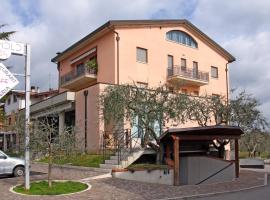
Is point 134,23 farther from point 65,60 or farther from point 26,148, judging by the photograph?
point 26,148

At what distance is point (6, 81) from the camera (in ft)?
50.8

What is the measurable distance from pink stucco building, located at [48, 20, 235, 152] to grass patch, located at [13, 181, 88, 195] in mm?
10777

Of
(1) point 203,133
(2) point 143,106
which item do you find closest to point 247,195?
(1) point 203,133

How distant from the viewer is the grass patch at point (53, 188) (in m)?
15.5

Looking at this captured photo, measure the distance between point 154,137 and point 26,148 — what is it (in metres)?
8.35

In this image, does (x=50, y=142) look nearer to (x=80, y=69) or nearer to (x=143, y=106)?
(x=143, y=106)

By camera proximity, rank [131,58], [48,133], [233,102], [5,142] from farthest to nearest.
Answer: [5,142], [131,58], [233,102], [48,133]

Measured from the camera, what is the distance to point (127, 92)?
933 inches

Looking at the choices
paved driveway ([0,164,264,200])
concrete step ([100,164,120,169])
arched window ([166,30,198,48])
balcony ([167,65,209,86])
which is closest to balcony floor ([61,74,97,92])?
balcony ([167,65,209,86])

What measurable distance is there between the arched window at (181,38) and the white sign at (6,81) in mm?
24843

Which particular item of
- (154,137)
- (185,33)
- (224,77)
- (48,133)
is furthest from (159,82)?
(48,133)

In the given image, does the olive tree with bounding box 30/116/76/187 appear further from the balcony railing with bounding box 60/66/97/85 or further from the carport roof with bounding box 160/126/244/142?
the balcony railing with bounding box 60/66/97/85

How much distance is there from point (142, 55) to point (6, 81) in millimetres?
21678

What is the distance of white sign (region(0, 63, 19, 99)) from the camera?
50.4ft
